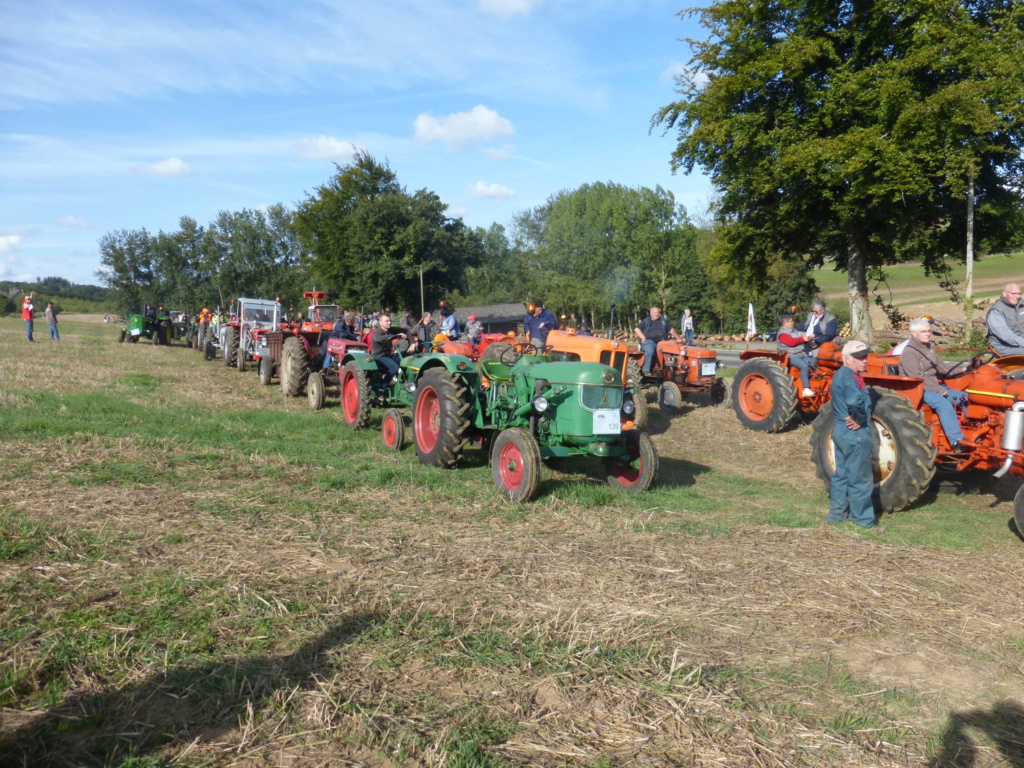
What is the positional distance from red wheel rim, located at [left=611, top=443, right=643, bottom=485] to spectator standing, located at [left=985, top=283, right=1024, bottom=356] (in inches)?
144

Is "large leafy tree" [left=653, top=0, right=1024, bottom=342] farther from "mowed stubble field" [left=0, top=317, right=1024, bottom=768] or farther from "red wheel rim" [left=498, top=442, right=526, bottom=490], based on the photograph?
"red wheel rim" [left=498, top=442, right=526, bottom=490]

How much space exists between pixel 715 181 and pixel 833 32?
4.21m

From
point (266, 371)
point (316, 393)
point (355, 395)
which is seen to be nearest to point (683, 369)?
point (355, 395)

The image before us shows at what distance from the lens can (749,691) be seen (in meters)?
3.46

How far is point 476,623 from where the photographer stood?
13.1ft

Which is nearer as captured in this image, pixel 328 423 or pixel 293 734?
pixel 293 734

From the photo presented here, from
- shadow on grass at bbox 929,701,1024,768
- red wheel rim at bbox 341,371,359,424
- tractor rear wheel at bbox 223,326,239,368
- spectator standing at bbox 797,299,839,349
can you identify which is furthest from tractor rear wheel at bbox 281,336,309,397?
shadow on grass at bbox 929,701,1024,768

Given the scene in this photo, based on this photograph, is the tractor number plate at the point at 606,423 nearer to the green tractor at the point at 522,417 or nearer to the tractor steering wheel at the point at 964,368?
the green tractor at the point at 522,417

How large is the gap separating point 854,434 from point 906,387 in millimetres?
1385

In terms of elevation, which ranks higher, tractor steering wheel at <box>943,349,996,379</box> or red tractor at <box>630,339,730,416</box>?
tractor steering wheel at <box>943,349,996,379</box>

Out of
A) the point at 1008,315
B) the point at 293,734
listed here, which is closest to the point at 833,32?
the point at 1008,315

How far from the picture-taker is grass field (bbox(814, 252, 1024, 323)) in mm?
37562

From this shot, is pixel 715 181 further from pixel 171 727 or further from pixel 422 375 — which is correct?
pixel 171 727

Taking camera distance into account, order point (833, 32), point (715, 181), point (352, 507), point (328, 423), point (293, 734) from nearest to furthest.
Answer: point (293, 734) < point (352, 507) < point (328, 423) < point (833, 32) < point (715, 181)
